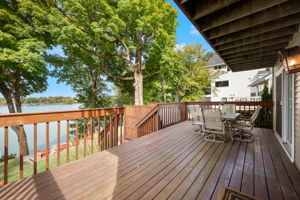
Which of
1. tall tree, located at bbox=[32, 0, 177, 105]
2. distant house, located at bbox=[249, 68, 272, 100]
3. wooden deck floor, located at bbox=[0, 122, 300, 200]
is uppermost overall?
tall tree, located at bbox=[32, 0, 177, 105]

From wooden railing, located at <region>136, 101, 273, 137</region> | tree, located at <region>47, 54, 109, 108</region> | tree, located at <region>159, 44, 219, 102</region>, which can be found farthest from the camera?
tree, located at <region>159, 44, 219, 102</region>

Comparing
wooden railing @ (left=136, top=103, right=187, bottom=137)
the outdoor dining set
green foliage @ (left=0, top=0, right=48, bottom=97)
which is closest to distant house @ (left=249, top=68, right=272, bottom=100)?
the outdoor dining set

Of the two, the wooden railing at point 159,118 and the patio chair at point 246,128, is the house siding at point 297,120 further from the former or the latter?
the wooden railing at point 159,118

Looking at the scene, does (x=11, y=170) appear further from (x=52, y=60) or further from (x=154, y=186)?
(x=52, y=60)

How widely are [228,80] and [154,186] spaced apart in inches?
693

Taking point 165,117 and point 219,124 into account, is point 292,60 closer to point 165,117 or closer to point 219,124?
point 219,124

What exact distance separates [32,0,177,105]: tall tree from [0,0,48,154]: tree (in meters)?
1.16

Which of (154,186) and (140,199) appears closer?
(140,199)

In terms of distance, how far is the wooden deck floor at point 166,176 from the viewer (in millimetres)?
1535

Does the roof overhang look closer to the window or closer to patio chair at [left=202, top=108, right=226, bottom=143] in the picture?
patio chair at [left=202, top=108, right=226, bottom=143]

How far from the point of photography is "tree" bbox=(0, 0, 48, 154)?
5887 millimetres

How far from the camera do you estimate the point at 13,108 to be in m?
7.86

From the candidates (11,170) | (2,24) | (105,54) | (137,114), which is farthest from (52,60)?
(137,114)

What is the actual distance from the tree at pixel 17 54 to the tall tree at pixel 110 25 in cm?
116
